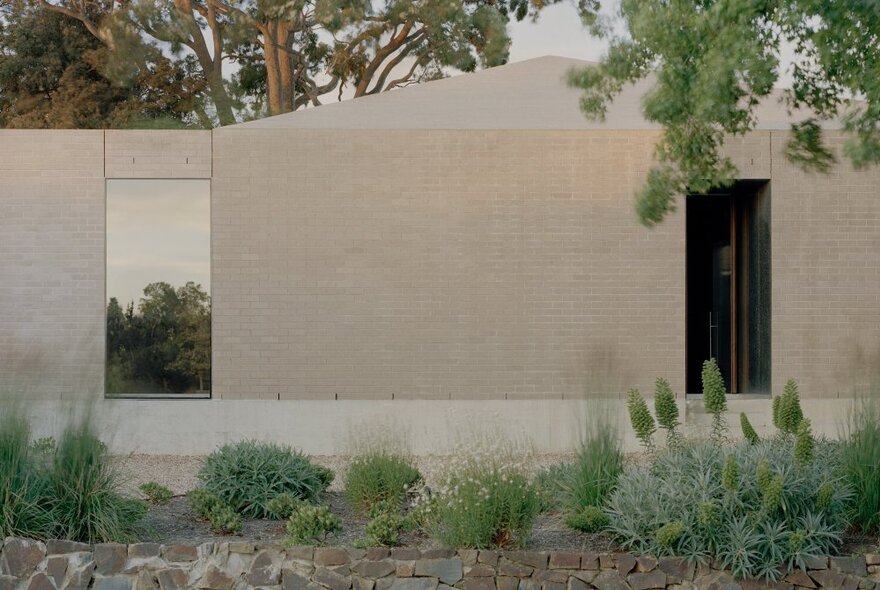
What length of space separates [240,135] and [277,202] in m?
0.77

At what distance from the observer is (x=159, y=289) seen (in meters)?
10.9

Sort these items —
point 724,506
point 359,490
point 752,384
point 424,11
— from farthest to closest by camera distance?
point 424,11, point 752,384, point 359,490, point 724,506

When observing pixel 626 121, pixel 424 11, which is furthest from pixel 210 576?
pixel 424 11

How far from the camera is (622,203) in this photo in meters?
10.8

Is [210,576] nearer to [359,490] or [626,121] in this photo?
[359,490]

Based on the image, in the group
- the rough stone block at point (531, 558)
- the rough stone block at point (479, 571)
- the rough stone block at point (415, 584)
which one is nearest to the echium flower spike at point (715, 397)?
the rough stone block at point (531, 558)

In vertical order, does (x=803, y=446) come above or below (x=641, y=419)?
below

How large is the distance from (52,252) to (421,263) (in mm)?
3694

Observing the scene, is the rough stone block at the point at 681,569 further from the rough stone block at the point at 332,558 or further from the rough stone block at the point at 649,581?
the rough stone block at the point at 332,558

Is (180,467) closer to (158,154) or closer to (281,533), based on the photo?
(158,154)

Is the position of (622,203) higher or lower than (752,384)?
higher

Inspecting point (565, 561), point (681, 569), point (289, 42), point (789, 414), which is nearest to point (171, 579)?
point (565, 561)

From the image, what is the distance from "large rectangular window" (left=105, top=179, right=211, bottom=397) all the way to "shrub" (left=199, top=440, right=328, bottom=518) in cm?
403

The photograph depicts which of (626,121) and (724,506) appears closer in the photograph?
(724,506)
